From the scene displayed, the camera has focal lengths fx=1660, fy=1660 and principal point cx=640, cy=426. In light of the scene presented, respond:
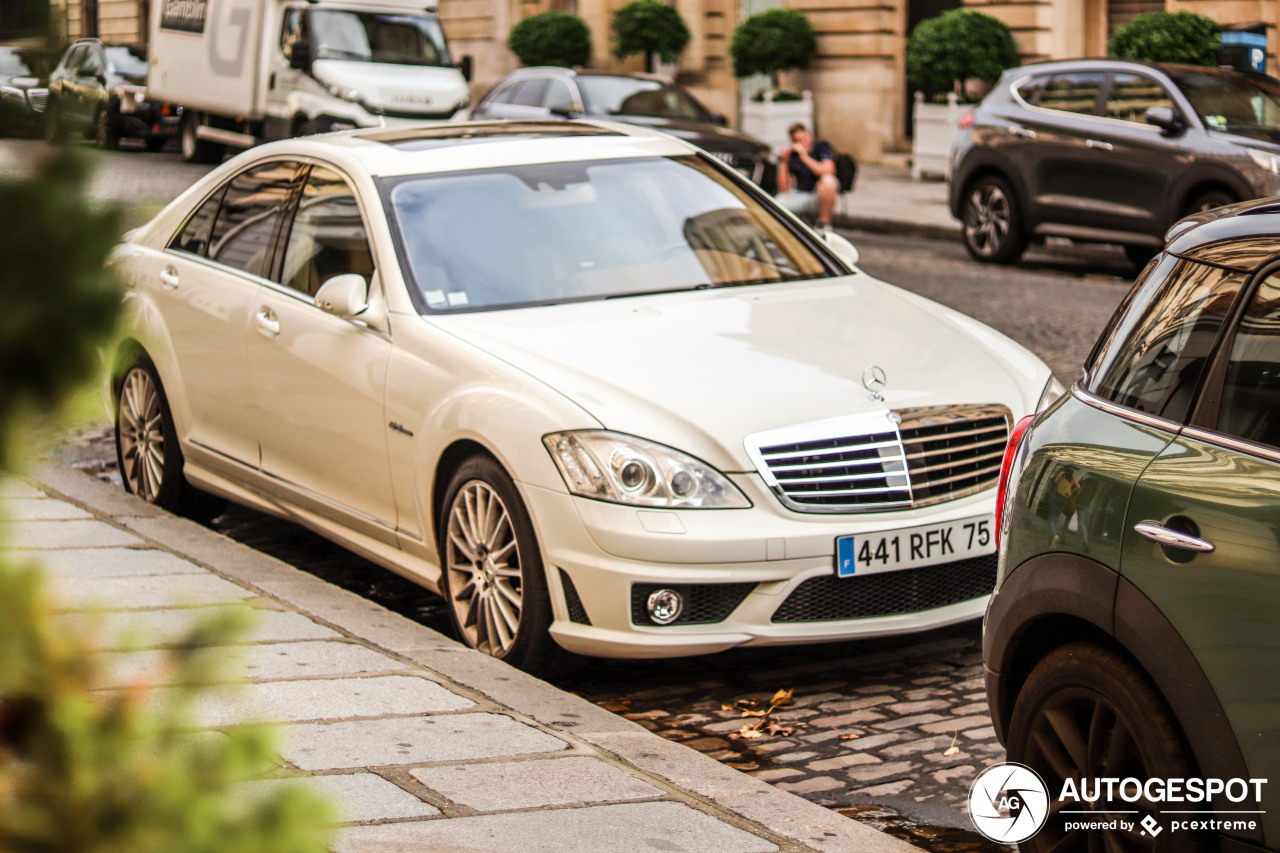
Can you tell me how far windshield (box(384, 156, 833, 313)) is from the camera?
5.64 metres

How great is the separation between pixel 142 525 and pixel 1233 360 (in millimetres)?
4286

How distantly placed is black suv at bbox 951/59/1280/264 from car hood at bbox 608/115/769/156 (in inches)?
158

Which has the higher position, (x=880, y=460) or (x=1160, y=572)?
(x=1160, y=572)

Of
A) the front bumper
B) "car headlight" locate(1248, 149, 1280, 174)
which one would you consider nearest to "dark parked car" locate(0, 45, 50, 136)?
the front bumper

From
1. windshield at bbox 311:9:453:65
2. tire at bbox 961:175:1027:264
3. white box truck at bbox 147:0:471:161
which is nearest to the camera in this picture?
tire at bbox 961:175:1027:264

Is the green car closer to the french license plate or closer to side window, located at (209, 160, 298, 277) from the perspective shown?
the french license plate

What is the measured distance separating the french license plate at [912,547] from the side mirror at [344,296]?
1.84m

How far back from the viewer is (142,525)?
6.09 meters

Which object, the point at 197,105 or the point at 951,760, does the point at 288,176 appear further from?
the point at 197,105

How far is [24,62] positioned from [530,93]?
69.5 ft

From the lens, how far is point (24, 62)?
106 cm

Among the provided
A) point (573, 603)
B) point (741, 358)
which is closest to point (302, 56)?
point (741, 358)

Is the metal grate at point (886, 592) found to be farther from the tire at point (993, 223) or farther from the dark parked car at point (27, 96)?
the tire at point (993, 223)

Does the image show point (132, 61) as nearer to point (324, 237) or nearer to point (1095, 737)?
point (324, 237)
